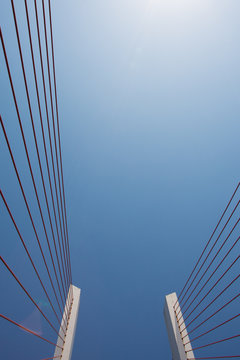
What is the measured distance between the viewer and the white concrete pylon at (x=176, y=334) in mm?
1945

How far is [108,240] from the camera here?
5.26m

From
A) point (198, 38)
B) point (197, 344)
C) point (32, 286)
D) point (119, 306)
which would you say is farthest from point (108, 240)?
point (198, 38)

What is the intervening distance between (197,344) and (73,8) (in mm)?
6769

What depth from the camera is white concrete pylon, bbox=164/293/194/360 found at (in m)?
1.94

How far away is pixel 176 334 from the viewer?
6.82 ft

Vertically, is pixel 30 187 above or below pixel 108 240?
above

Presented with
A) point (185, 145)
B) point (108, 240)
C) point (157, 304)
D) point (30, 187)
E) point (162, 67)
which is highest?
point (162, 67)

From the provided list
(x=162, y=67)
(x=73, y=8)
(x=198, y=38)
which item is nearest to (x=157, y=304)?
(x=162, y=67)

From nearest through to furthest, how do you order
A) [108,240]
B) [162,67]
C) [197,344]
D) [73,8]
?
1. [73,8]
2. [162,67]
3. [197,344]
4. [108,240]

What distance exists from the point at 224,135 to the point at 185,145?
0.78 m

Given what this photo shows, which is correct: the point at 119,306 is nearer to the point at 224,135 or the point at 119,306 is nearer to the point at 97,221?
the point at 97,221

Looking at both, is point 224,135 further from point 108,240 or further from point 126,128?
point 108,240

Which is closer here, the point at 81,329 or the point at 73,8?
the point at 73,8

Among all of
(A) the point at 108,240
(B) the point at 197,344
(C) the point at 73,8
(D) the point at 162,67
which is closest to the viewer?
(C) the point at 73,8
